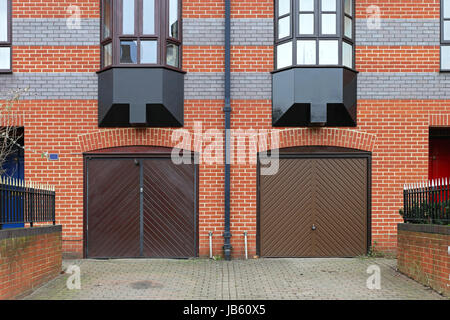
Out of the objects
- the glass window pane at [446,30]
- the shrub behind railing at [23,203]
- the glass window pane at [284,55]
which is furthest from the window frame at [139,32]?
the glass window pane at [446,30]

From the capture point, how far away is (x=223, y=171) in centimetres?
933

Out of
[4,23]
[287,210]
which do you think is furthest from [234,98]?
[4,23]

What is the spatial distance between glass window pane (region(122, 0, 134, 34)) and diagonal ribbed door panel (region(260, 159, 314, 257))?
A: 14.3 feet

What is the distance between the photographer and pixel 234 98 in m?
9.38

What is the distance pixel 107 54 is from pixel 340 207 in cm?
622

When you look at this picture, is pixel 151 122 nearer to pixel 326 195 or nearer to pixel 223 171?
pixel 223 171

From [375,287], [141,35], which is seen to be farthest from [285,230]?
[141,35]

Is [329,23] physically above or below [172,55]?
above

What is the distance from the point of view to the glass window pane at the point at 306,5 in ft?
29.8

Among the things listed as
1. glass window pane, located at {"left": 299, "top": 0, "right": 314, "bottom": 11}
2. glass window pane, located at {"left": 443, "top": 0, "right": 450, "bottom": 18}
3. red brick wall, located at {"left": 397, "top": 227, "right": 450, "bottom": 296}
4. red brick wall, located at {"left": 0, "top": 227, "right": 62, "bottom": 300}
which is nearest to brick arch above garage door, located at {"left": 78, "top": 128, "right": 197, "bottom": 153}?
red brick wall, located at {"left": 0, "top": 227, "right": 62, "bottom": 300}

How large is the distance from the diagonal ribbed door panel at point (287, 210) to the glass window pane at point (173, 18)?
3.72 m

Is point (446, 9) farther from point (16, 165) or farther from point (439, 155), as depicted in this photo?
point (16, 165)

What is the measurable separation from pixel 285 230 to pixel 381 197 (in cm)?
227

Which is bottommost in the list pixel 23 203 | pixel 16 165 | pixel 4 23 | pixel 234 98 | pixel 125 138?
pixel 23 203
